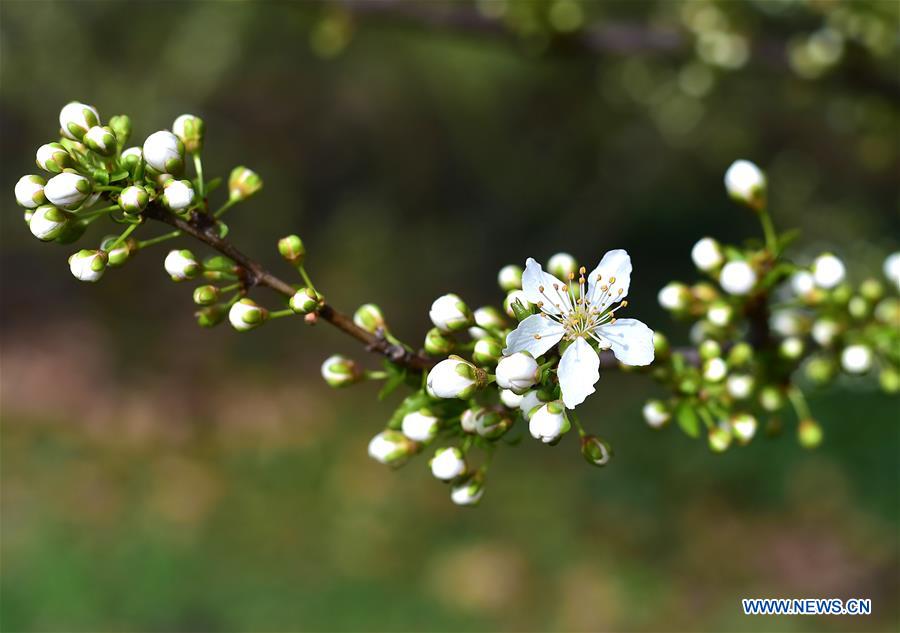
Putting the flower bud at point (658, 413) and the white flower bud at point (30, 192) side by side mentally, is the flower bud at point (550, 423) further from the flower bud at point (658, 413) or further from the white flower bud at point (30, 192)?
the white flower bud at point (30, 192)

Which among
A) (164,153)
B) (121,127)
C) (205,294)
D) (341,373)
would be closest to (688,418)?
(341,373)

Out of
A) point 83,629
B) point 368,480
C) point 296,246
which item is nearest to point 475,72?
point 368,480

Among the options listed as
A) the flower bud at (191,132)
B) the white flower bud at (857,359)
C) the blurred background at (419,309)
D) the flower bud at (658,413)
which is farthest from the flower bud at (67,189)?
the blurred background at (419,309)

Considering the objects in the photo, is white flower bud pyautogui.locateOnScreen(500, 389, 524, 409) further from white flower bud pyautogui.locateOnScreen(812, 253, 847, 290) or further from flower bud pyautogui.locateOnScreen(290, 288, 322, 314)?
white flower bud pyautogui.locateOnScreen(812, 253, 847, 290)

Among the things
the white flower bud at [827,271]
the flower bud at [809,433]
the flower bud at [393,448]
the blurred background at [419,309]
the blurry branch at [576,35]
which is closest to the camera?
the flower bud at [393,448]

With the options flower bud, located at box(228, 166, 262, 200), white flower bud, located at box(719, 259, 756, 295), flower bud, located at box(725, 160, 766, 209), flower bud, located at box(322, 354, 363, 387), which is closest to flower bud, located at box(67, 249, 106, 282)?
flower bud, located at box(228, 166, 262, 200)

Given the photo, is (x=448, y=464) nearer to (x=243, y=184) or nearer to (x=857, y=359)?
(x=243, y=184)
